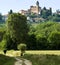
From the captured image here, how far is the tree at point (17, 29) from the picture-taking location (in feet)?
345

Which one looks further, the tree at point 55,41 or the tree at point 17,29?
the tree at point 55,41

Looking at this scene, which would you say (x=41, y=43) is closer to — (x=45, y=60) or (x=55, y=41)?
(x=55, y=41)

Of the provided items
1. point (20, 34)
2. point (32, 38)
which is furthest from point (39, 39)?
point (20, 34)

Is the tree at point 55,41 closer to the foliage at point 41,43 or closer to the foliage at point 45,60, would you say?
the foliage at point 41,43

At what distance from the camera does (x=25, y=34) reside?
106m

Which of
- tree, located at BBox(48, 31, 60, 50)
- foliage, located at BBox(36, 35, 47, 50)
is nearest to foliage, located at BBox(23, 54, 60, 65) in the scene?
foliage, located at BBox(36, 35, 47, 50)

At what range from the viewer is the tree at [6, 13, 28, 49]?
105m

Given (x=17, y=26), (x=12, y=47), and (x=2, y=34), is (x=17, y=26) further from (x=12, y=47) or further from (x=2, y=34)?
(x=2, y=34)

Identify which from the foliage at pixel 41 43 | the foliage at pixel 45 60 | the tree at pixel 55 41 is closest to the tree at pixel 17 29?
the foliage at pixel 41 43

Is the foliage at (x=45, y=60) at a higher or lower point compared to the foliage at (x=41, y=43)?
higher

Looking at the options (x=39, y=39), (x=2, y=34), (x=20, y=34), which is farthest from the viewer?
(x=2, y=34)

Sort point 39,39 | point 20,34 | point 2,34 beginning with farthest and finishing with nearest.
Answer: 1. point 2,34
2. point 39,39
3. point 20,34

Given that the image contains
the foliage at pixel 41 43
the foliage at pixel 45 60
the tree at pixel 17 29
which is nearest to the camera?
the foliage at pixel 45 60

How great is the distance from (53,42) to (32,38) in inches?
280
